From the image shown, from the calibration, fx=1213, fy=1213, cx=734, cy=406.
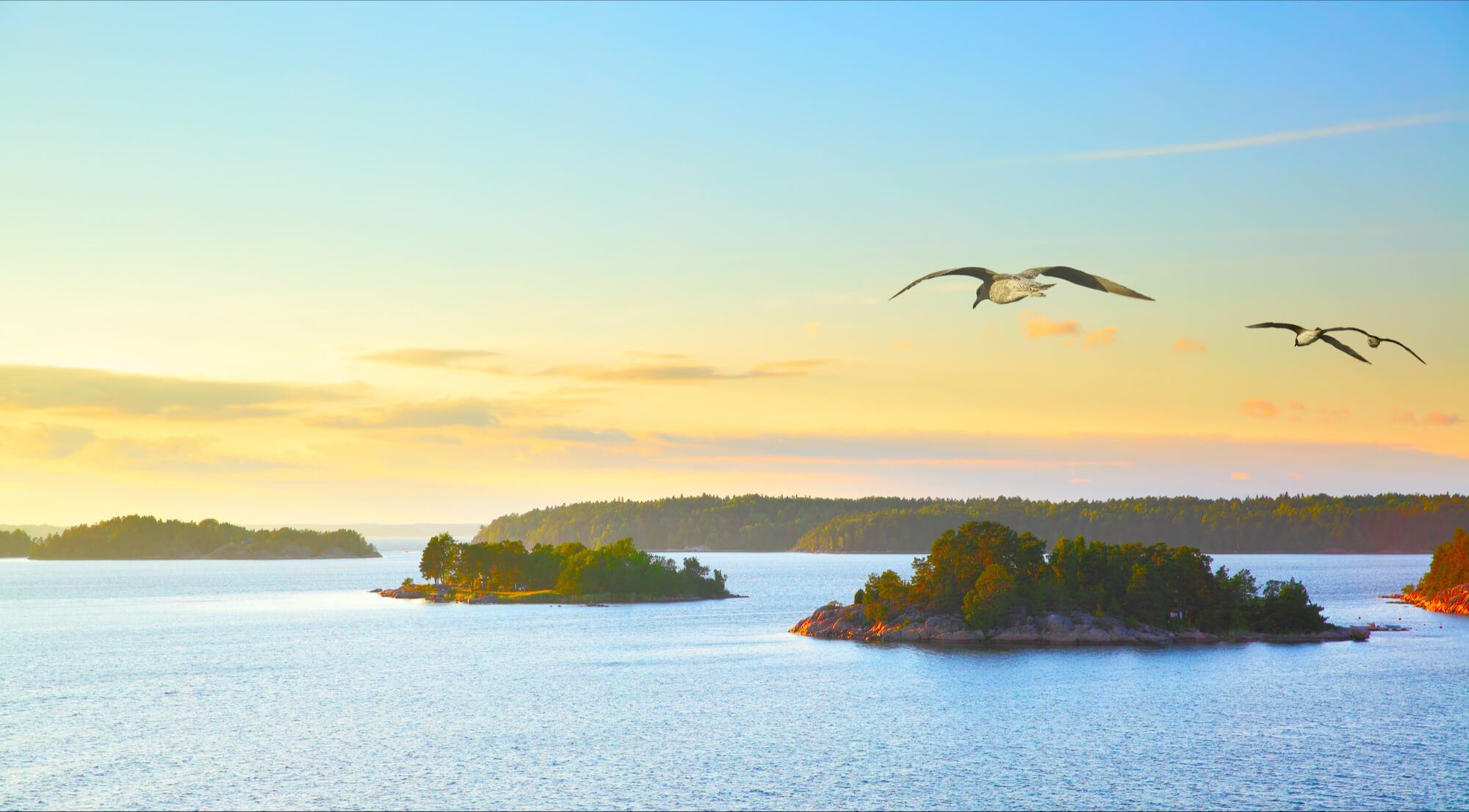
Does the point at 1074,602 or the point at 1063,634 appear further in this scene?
the point at 1074,602

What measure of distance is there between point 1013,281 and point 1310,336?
7171mm

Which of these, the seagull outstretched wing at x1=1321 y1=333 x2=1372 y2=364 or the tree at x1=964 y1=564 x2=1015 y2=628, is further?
the tree at x1=964 y1=564 x2=1015 y2=628

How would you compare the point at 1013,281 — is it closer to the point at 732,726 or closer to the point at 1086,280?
the point at 1086,280

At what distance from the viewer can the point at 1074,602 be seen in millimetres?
157875

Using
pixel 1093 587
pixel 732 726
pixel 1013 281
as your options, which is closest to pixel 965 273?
pixel 1013 281

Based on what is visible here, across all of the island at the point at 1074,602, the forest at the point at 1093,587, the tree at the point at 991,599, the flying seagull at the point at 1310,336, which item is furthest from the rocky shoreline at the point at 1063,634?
the flying seagull at the point at 1310,336

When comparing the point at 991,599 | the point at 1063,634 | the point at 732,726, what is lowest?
the point at 732,726

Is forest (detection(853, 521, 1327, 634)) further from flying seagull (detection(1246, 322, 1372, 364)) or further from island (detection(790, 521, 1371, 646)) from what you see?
flying seagull (detection(1246, 322, 1372, 364))

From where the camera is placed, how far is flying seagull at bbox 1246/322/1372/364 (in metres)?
21.8

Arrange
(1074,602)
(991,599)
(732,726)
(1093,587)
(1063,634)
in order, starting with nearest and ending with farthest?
(732,726) < (991,599) < (1063,634) < (1074,602) < (1093,587)

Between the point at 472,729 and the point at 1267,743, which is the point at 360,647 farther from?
the point at 1267,743

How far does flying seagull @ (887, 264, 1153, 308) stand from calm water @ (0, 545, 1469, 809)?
57.4 m

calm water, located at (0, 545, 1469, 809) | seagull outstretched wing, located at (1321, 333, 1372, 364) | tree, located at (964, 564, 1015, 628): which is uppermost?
seagull outstretched wing, located at (1321, 333, 1372, 364)

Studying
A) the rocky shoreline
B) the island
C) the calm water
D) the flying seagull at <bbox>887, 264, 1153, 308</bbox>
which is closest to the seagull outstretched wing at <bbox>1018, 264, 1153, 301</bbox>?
the flying seagull at <bbox>887, 264, 1153, 308</bbox>
